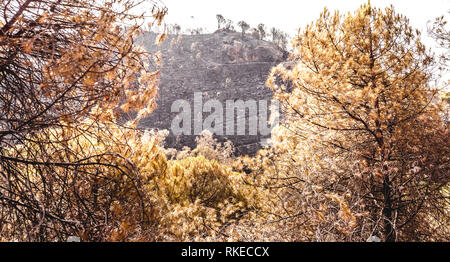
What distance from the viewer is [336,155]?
15.0 feet

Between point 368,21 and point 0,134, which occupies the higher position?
point 368,21

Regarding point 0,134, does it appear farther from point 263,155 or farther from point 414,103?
point 414,103

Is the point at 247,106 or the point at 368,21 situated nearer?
the point at 368,21

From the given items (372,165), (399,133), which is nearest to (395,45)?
(399,133)

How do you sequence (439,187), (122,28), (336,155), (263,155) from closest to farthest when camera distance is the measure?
(122,28), (439,187), (336,155), (263,155)

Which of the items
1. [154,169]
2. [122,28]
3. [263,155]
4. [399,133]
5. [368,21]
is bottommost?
[154,169]

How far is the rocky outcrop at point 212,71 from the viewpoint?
45938 millimetres

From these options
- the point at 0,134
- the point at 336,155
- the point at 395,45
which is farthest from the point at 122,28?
the point at 395,45

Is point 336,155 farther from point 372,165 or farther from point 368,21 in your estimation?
point 368,21

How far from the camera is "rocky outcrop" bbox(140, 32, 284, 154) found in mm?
45938

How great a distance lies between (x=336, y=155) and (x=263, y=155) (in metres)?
1.61

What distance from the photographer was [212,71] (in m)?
55.3
